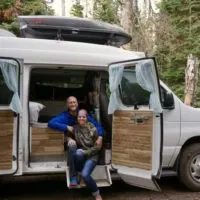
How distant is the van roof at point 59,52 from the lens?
660 cm

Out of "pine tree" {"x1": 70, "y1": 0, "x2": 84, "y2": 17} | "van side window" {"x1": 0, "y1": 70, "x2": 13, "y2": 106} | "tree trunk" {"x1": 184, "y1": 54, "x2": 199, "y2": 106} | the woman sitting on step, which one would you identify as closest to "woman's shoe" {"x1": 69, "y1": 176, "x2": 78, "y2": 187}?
the woman sitting on step

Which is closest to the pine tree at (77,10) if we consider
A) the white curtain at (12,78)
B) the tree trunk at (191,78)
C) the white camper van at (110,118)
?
the tree trunk at (191,78)

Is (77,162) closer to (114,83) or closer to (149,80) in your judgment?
(114,83)

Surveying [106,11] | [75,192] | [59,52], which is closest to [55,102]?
[59,52]

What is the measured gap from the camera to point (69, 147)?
666 cm

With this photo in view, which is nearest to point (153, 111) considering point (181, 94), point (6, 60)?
point (6, 60)

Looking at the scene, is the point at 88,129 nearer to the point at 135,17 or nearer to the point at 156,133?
the point at 156,133

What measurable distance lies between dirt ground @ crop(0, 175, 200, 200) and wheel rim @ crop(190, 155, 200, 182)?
0.26m

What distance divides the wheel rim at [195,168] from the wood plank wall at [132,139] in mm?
Result: 1249

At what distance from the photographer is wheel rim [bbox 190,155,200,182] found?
24.0ft

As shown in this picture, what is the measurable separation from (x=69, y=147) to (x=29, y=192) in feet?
4.33

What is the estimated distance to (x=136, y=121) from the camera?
656cm

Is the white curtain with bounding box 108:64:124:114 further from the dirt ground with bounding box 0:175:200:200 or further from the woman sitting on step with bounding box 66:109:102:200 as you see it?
the dirt ground with bounding box 0:175:200:200

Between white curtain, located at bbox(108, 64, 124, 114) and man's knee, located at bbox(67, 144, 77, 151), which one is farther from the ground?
white curtain, located at bbox(108, 64, 124, 114)
